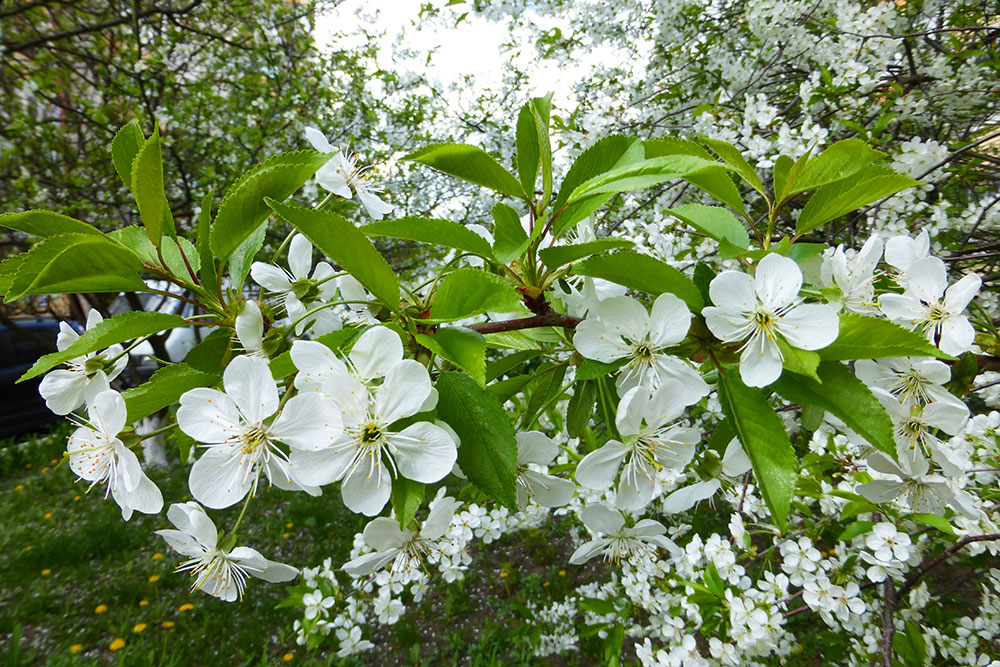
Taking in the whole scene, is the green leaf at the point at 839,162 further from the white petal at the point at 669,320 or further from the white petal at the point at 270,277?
the white petal at the point at 270,277

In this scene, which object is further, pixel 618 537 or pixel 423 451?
pixel 618 537

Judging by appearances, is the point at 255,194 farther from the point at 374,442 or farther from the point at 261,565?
the point at 261,565

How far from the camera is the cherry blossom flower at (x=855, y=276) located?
0.71 m

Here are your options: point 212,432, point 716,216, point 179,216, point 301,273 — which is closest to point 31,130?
point 179,216

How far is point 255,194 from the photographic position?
2.08 ft

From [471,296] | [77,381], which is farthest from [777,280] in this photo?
[77,381]

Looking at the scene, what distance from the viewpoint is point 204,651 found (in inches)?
114

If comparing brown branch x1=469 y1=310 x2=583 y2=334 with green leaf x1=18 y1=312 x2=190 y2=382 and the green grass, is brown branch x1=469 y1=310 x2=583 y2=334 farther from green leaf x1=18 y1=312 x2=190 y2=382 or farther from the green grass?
the green grass

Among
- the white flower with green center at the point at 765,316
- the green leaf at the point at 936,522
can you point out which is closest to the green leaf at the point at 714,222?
the white flower with green center at the point at 765,316

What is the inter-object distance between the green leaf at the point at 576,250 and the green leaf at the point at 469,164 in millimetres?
106

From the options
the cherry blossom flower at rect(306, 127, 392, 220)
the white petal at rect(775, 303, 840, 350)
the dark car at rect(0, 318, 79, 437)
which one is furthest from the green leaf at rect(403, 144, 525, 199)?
the dark car at rect(0, 318, 79, 437)

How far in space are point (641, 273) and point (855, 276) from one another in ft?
1.09

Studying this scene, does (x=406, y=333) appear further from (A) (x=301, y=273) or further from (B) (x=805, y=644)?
(B) (x=805, y=644)

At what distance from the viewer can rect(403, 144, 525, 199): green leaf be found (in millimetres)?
652
